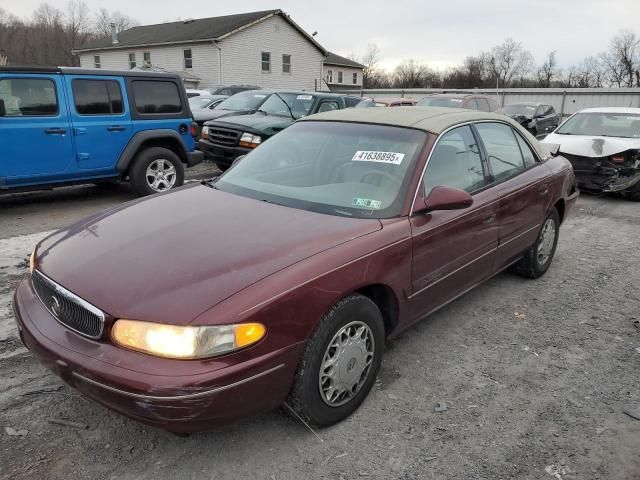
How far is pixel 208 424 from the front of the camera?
2.22 m

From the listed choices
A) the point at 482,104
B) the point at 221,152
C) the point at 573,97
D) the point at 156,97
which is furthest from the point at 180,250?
the point at 573,97

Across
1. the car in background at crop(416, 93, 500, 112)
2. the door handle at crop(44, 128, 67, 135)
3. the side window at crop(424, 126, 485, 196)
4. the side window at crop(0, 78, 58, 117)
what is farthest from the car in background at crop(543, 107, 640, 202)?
the side window at crop(0, 78, 58, 117)

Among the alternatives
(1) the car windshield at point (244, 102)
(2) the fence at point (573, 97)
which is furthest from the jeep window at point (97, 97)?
(2) the fence at point (573, 97)

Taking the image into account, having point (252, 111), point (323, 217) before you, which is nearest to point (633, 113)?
point (252, 111)

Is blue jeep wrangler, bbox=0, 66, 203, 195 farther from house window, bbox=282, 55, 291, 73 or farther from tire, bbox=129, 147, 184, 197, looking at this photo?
house window, bbox=282, 55, 291, 73

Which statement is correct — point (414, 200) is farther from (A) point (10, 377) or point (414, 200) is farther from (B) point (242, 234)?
(A) point (10, 377)

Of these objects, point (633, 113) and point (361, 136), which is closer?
point (361, 136)

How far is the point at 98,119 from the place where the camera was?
6.98 metres

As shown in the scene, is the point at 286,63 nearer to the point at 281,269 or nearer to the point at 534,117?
the point at 534,117

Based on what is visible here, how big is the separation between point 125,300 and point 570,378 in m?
2.77

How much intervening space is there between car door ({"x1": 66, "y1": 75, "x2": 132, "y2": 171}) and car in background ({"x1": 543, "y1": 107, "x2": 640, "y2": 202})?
671 centimetres

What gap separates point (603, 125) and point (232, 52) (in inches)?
1041

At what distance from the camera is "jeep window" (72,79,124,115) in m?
6.77

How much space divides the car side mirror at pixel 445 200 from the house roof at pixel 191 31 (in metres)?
30.5
